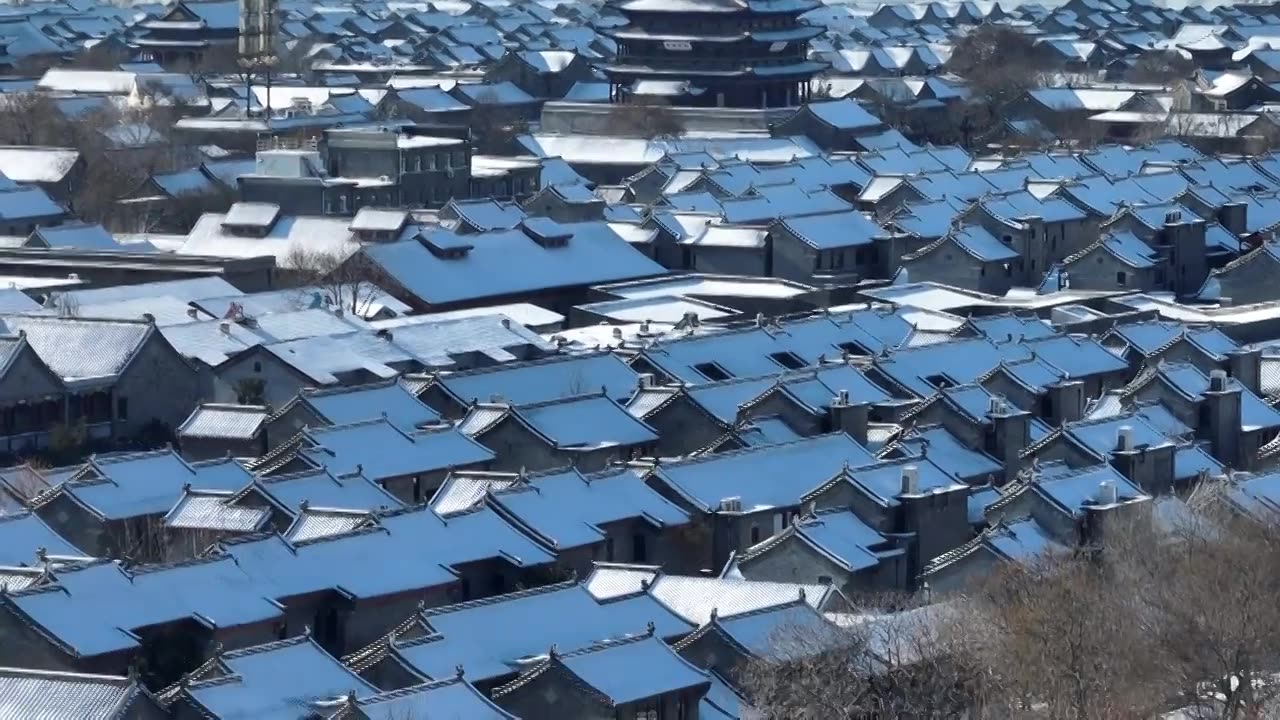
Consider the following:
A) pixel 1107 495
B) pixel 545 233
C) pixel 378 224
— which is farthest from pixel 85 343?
pixel 1107 495

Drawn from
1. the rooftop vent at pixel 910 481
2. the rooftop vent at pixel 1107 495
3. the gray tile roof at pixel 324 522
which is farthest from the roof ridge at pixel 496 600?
the rooftop vent at pixel 1107 495

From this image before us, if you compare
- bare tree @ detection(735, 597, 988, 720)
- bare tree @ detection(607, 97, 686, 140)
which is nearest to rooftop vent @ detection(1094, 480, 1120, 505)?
bare tree @ detection(735, 597, 988, 720)

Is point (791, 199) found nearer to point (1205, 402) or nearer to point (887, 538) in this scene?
point (1205, 402)

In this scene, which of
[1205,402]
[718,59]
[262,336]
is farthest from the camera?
[718,59]

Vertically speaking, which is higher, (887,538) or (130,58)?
(887,538)

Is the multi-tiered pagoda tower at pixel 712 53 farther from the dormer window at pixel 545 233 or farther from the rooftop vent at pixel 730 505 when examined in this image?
the rooftop vent at pixel 730 505

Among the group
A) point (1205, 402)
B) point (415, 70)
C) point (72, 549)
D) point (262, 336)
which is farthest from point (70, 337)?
Result: point (415, 70)
